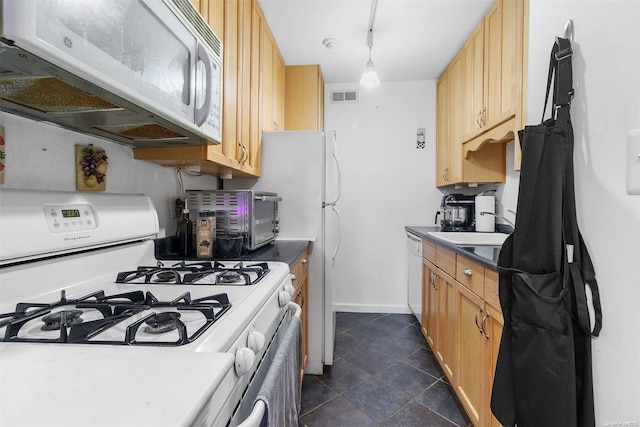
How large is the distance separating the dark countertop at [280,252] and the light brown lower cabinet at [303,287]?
5 cm

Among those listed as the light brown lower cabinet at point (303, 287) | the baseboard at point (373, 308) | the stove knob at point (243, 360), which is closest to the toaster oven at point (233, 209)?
the light brown lower cabinet at point (303, 287)

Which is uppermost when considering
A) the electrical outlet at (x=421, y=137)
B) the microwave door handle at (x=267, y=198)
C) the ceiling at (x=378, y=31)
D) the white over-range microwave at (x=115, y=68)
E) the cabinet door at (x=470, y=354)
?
the ceiling at (x=378, y=31)

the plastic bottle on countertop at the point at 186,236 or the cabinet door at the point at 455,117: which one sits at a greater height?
the cabinet door at the point at 455,117

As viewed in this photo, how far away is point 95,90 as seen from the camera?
0.69m

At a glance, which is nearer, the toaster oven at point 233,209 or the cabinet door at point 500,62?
the toaster oven at point 233,209

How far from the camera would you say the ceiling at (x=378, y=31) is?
2023mm

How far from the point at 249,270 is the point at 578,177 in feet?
3.43

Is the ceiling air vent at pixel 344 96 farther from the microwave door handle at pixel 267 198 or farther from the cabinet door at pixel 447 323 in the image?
the cabinet door at pixel 447 323

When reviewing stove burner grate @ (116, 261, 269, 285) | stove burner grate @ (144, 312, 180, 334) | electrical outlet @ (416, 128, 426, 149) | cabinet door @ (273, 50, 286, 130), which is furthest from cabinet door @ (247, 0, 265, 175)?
electrical outlet @ (416, 128, 426, 149)

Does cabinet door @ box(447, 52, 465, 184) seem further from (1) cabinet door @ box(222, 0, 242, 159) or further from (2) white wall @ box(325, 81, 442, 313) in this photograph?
(1) cabinet door @ box(222, 0, 242, 159)

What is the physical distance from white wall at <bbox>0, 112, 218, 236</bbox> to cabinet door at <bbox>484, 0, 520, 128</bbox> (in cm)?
200

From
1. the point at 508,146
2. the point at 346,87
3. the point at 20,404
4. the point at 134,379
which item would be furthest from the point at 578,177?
the point at 346,87

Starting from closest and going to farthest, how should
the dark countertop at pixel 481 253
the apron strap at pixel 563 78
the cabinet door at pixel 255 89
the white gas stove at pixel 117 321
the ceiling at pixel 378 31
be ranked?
the white gas stove at pixel 117 321
the apron strap at pixel 563 78
the dark countertop at pixel 481 253
the cabinet door at pixel 255 89
the ceiling at pixel 378 31

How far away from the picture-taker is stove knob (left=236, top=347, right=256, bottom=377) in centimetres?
60
